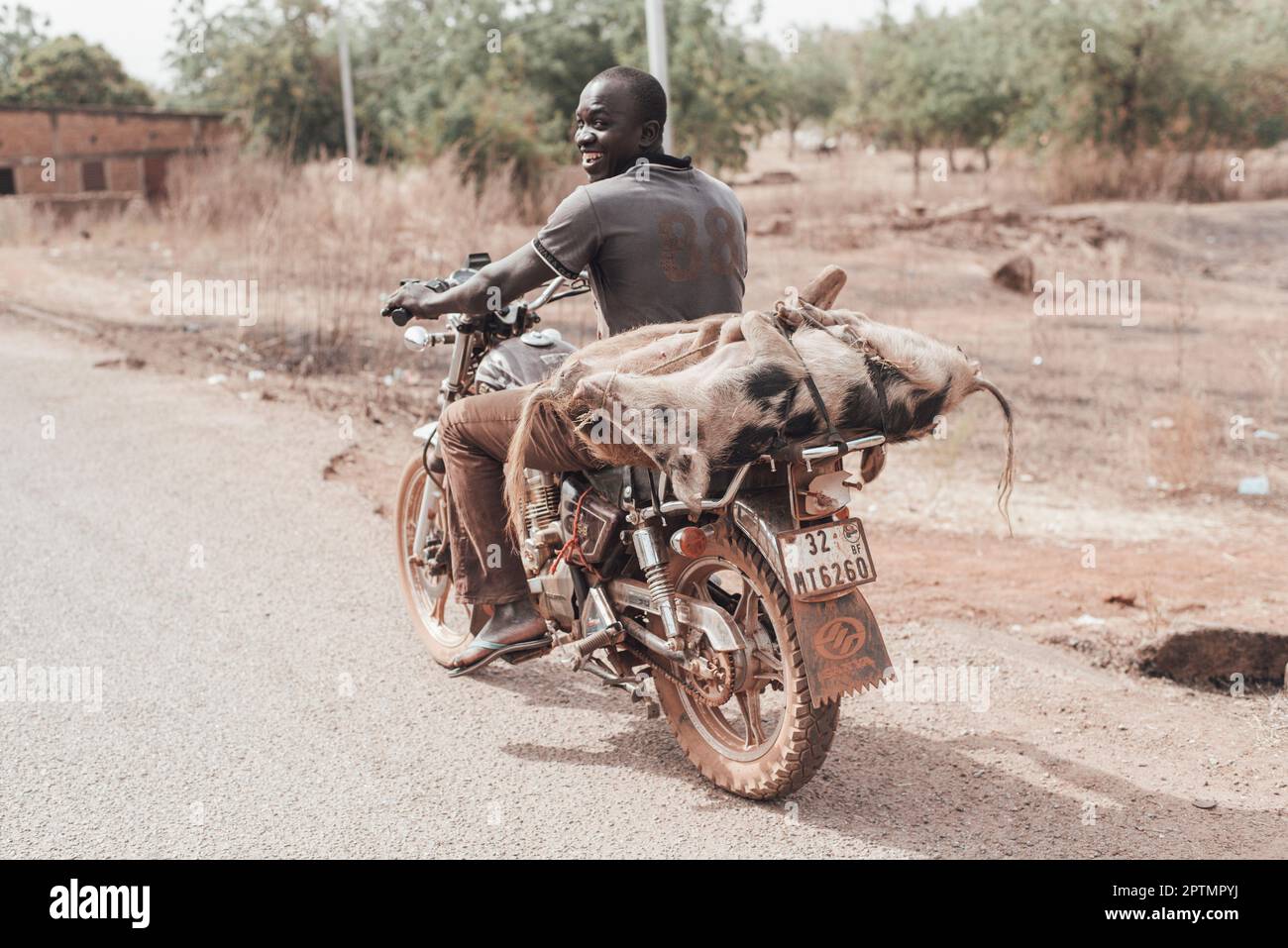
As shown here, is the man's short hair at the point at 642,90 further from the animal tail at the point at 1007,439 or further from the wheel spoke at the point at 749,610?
the wheel spoke at the point at 749,610

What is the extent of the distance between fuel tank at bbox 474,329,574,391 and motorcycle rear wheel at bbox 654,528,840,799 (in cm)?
92

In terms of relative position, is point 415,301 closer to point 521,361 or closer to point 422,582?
point 521,361

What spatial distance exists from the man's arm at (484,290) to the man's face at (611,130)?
0.39 meters

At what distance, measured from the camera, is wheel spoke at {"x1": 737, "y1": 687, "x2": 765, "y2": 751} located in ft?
13.6

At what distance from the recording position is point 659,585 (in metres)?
4.13

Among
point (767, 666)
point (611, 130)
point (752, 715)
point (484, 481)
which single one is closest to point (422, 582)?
point (484, 481)

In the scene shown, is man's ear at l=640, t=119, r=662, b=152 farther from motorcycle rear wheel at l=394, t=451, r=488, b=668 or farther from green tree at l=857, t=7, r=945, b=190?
green tree at l=857, t=7, r=945, b=190

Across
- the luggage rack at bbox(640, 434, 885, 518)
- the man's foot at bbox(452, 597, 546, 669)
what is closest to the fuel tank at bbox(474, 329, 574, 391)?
the man's foot at bbox(452, 597, 546, 669)

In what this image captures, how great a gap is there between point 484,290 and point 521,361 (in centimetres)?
38

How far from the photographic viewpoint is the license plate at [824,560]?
145 inches

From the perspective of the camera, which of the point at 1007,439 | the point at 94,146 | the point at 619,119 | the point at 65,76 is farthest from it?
the point at 65,76

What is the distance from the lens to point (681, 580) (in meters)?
4.19

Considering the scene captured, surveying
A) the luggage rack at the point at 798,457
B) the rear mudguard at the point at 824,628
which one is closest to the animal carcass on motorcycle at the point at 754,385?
the luggage rack at the point at 798,457

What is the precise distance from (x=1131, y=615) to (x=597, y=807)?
10.3ft
